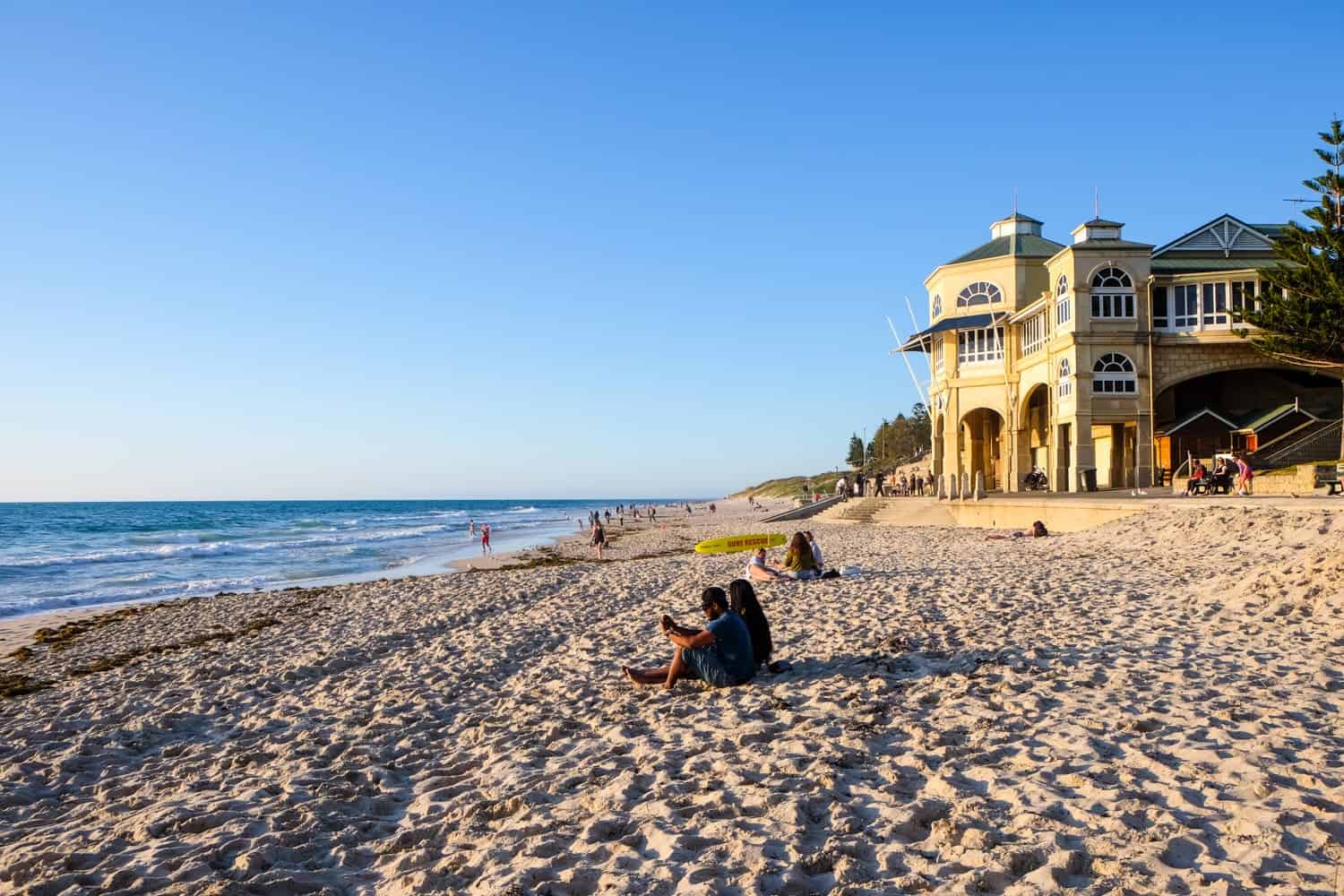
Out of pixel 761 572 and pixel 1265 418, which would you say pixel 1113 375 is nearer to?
pixel 1265 418

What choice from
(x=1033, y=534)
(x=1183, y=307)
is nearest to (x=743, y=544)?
(x=1033, y=534)

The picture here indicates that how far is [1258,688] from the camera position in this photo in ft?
21.4

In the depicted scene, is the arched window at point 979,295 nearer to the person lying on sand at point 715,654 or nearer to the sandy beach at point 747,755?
the sandy beach at point 747,755

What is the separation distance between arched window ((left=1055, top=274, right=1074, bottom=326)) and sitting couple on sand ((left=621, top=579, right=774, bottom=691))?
25.9 metres

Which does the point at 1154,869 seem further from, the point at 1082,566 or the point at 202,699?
the point at 1082,566

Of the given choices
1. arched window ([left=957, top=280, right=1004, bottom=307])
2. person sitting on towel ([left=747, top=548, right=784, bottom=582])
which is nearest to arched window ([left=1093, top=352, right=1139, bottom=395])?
arched window ([left=957, top=280, right=1004, bottom=307])

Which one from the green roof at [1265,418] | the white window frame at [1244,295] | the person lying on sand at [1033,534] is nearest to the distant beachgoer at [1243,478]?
the person lying on sand at [1033,534]

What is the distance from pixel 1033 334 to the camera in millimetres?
34844

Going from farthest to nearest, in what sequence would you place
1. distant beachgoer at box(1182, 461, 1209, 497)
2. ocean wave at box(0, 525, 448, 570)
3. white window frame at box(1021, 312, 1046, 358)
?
ocean wave at box(0, 525, 448, 570)
white window frame at box(1021, 312, 1046, 358)
distant beachgoer at box(1182, 461, 1209, 497)

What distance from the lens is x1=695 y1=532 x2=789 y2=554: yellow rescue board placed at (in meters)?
22.0

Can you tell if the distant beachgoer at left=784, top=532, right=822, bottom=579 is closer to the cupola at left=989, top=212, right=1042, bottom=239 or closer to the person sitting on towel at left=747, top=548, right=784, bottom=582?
the person sitting on towel at left=747, top=548, right=784, bottom=582

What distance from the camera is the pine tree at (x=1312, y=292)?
979 inches

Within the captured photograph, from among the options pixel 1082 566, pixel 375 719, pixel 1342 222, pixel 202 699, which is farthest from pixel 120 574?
pixel 1342 222

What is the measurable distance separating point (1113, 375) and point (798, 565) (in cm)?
2033
